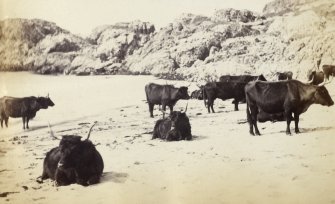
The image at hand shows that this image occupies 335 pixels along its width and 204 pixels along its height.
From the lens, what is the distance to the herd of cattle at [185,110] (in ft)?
8.82

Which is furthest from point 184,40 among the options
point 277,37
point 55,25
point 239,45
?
point 55,25

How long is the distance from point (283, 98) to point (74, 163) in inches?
54.0

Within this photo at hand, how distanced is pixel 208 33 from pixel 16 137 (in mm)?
1312

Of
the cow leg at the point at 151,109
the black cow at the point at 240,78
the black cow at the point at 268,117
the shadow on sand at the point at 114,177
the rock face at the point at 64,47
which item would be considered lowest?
the shadow on sand at the point at 114,177

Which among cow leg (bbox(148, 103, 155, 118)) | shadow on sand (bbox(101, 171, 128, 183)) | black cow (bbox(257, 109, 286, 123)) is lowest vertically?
shadow on sand (bbox(101, 171, 128, 183))

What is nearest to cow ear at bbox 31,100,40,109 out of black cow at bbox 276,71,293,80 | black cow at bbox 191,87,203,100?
black cow at bbox 191,87,203,100

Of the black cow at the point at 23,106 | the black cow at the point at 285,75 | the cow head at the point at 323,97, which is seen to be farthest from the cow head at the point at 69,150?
the cow head at the point at 323,97

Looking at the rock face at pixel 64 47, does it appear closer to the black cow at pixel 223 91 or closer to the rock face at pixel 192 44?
the rock face at pixel 192 44

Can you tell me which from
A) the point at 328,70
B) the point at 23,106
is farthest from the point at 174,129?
the point at 328,70

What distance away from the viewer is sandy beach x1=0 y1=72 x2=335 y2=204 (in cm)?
268

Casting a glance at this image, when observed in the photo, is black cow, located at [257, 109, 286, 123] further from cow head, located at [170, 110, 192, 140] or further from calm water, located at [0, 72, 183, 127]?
calm water, located at [0, 72, 183, 127]

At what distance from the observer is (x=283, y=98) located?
3.11 m

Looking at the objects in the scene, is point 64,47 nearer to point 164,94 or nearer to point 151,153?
point 164,94

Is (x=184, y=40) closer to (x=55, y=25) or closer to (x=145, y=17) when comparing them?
(x=145, y=17)
